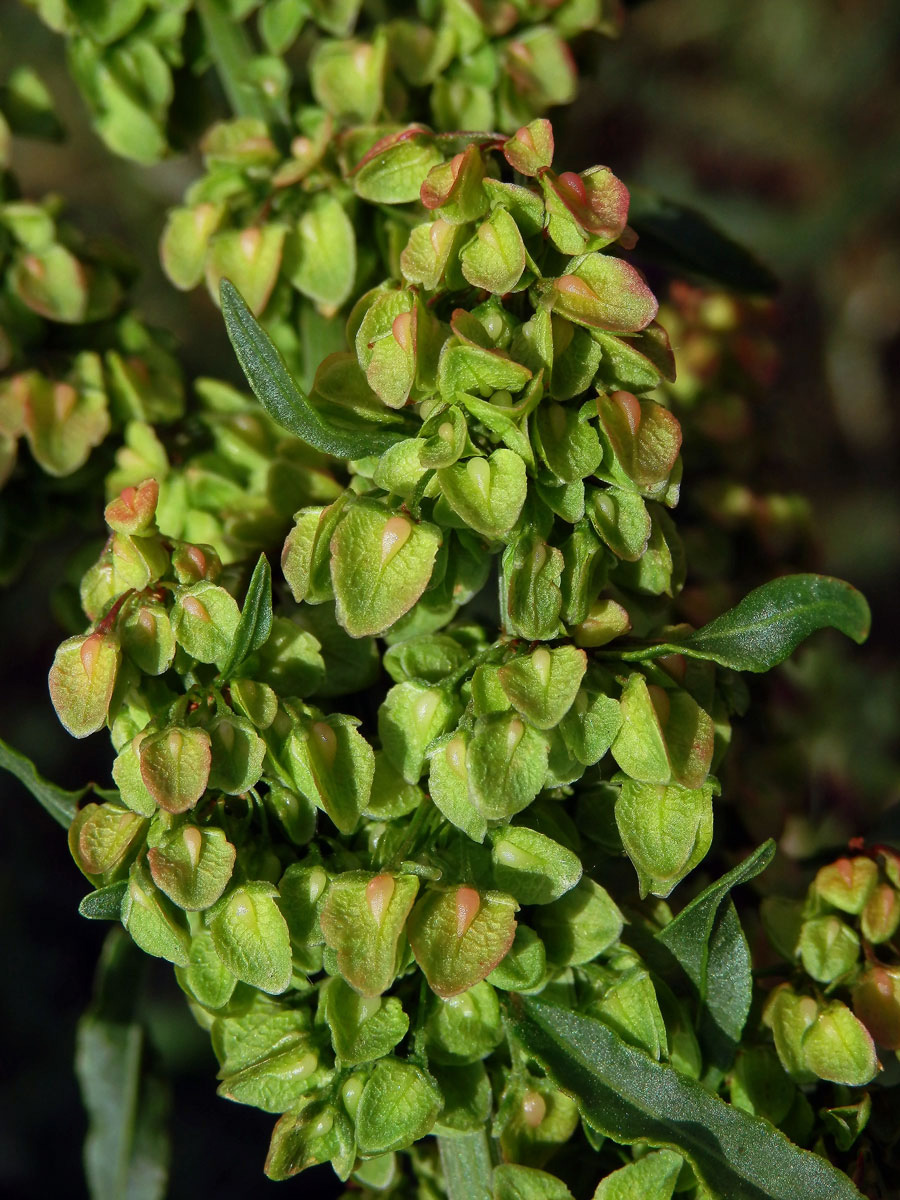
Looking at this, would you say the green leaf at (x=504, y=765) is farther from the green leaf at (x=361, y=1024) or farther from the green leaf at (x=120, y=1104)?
the green leaf at (x=120, y=1104)

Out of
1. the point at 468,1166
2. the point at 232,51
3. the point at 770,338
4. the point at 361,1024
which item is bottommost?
the point at 770,338

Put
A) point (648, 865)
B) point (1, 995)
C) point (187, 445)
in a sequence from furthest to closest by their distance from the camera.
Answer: point (1, 995) < point (187, 445) < point (648, 865)

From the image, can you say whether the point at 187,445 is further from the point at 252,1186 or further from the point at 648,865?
the point at 252,1186

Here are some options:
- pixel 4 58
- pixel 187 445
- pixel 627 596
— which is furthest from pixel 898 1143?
pixel 4 58

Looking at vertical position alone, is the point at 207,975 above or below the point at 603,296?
below

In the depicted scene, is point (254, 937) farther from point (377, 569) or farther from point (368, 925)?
point (377, 569)

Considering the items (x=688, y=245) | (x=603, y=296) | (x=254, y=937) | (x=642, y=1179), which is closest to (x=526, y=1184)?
(x=642, y=1179)
